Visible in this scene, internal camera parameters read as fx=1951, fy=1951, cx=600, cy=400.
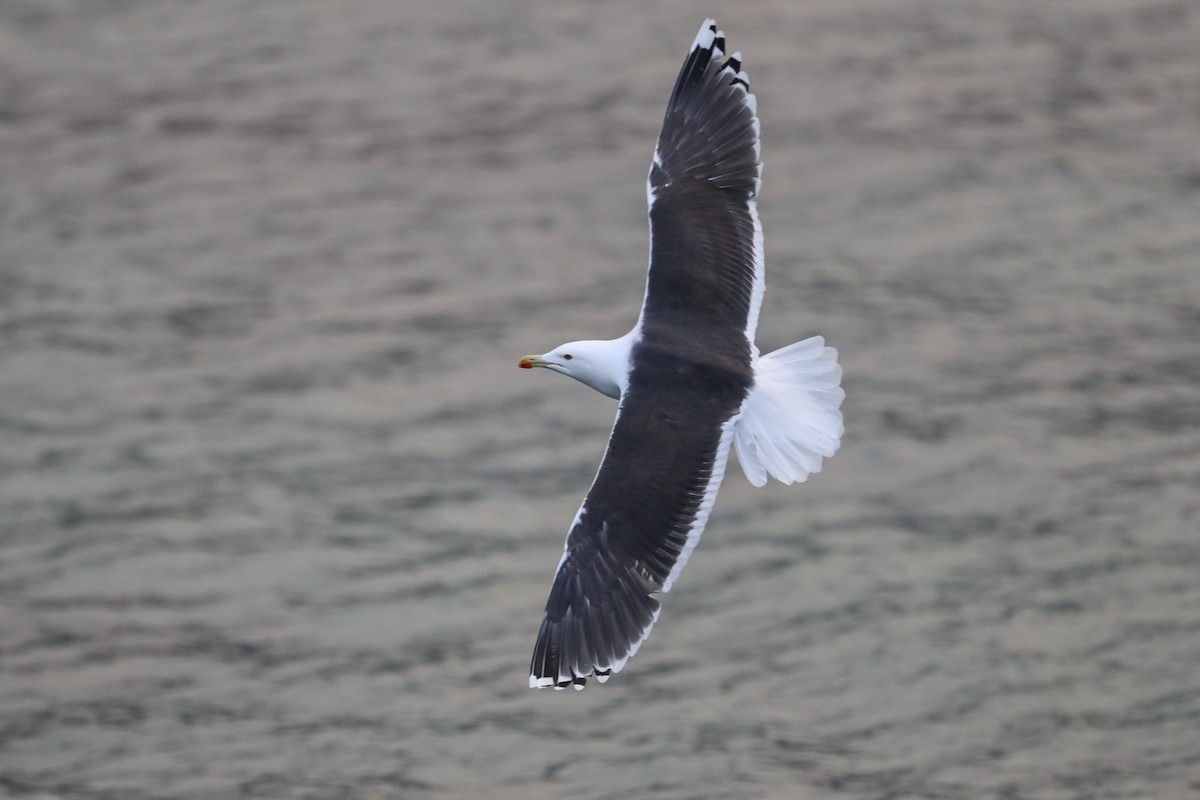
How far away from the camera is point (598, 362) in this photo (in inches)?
323

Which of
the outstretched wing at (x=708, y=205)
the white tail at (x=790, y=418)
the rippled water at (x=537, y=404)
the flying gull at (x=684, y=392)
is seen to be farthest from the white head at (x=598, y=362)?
the rippled water at (x=537, y=404)

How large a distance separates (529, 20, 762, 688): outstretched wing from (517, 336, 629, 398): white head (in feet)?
0.21

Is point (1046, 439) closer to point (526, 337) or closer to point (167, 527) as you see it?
point (526, 337)

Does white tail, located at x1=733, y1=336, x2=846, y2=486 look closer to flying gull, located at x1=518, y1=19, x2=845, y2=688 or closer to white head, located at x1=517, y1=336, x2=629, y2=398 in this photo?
flying gull, located at x1=518, y1=19, x2=845, y2=688

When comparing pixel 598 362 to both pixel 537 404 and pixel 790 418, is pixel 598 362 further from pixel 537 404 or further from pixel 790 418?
pixel 537 404

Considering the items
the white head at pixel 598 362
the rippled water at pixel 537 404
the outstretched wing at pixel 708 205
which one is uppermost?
the outstretched wing at pixel 708 205

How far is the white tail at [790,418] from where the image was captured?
793 cm

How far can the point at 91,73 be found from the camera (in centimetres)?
1578

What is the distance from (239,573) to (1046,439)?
16.2ft

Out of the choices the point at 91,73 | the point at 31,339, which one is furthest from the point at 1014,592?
the point at 91,73

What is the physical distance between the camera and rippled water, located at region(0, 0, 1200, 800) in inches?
391

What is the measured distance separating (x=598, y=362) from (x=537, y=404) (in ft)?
14.6

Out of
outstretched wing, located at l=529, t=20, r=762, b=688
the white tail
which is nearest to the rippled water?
outstretched wing, located at l=529, t=20, r=762, b=688

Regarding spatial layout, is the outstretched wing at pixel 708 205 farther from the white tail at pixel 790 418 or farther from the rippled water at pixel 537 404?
the rippled water at pixel 537 404
